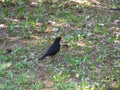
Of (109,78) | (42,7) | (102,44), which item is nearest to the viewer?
(109,78)

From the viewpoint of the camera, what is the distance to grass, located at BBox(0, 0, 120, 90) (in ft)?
21.8

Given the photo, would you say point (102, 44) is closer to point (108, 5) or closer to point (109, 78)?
point (109, 78)

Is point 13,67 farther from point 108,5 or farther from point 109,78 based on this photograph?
point 108,5

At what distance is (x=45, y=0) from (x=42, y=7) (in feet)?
1.49

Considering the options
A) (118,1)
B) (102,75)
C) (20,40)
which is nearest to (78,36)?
(20,40)

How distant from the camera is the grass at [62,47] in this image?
261 inches

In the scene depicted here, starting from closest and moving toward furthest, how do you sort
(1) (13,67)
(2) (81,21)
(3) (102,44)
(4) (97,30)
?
(1) (13,67)
(3) (102,44)
(4) (97,30)
(2) (81,21)

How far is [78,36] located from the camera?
28.8 ft

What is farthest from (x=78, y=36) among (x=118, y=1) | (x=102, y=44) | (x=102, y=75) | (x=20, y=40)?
(x=118, y=1)

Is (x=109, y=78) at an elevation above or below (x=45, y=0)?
below

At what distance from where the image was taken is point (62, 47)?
27.4 feet

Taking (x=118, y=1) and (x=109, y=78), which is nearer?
(x=109, y=78)

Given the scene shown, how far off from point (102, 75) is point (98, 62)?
2.17 ft

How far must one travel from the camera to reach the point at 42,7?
10.7 metres
